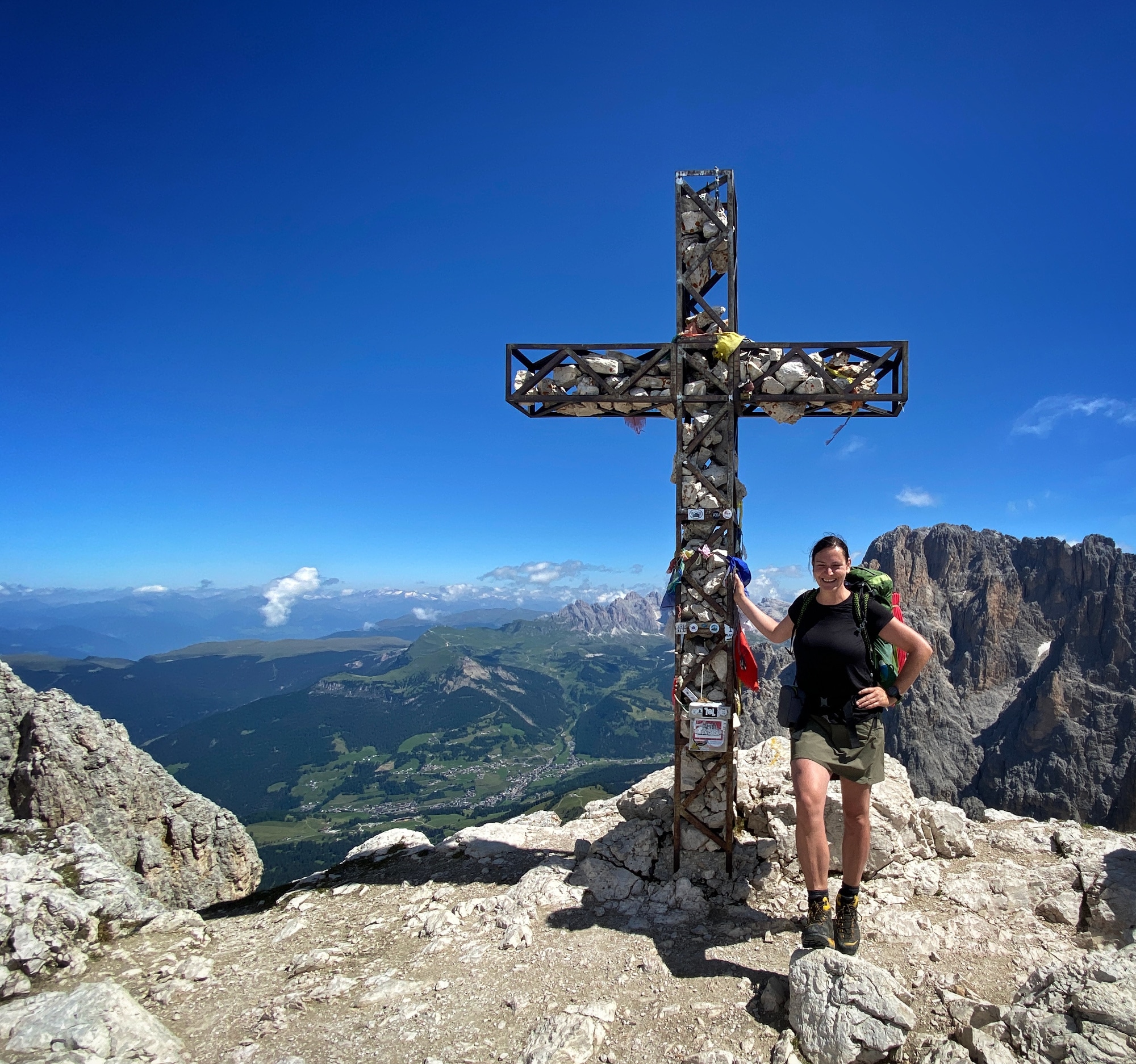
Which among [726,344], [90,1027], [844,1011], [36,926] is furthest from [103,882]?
[726,344]

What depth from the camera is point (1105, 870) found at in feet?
25.8

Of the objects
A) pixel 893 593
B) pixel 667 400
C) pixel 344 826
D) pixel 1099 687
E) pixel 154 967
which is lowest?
pixel 344 826

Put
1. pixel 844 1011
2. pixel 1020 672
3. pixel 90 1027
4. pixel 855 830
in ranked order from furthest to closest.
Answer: pixel 1020 672, pixel 855 830, pixel 90 1027, pixel 844 1011

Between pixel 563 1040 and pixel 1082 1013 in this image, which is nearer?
pixel 1082 1013

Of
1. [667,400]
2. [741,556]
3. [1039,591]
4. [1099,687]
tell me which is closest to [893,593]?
[741,556]

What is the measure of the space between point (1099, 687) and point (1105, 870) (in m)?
160

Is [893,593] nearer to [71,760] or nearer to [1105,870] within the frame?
[1105,870]

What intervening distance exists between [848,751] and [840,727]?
0.26 meters

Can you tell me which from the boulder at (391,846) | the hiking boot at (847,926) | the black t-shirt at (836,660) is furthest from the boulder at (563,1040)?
the boulder at (391,846)

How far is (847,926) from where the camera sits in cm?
602

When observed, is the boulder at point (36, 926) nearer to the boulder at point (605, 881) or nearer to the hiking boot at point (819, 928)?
the boulder at point (605, 881)

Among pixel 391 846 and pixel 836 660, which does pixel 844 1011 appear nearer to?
pixel 836 660

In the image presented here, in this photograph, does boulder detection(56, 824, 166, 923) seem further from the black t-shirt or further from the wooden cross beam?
the black t-shirt

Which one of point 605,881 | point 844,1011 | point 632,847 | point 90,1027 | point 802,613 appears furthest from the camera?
point 632,847
